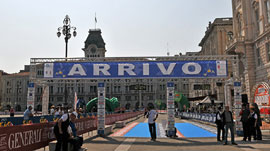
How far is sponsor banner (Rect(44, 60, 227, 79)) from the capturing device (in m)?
13.9

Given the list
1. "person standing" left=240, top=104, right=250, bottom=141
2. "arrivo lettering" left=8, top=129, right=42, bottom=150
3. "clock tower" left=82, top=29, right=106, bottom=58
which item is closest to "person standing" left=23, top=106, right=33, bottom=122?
"arrivo lettering" left=8, top=129, right=42, bottom=150

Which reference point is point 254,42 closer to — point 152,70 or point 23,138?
point 152,70

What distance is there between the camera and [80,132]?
12.9 metres

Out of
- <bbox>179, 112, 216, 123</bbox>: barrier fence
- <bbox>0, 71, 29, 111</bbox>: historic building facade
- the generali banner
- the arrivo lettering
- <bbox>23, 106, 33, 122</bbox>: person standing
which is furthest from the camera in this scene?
<bbox>0, 71, 29, 111</bbox>: historic building facade

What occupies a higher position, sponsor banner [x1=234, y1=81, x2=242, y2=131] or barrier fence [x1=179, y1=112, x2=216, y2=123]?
sponsor banner [x1=234, y1=81, x2=242, y2=131]

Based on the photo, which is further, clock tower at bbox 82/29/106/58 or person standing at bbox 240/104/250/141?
clock tower at bbox 82/29/106/58

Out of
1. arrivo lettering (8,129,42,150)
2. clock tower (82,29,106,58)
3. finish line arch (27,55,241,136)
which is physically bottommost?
arrivo lettering (8,129,42,150)

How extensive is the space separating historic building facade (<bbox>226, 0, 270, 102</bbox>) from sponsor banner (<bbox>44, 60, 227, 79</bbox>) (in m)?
14.3

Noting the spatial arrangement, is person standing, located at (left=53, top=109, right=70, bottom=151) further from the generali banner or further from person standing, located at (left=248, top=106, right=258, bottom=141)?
person standing, located at (left=248, top=106, right=258, bottom=141)

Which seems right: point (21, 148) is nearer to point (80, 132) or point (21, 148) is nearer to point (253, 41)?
point (80, 132)

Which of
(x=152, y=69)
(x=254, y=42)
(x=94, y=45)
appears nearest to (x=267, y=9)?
(x=254, y=42)

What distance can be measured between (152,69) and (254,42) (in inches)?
808

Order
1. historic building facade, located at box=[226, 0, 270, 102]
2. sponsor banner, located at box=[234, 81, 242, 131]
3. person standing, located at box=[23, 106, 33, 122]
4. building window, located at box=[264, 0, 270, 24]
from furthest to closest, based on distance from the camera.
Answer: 1. historic building facade, located at box=[226, 0, 270, 102]
2. building window, located at box=[264, 0, 270, 24]
3. sponsor banner, located at box=[234, 81, 242, 131]
4. person standing, located at box=[23, 106, 33, 122]

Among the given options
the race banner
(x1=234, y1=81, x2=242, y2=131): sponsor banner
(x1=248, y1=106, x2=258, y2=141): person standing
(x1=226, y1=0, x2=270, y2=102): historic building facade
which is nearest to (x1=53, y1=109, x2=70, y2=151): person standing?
the race banner
